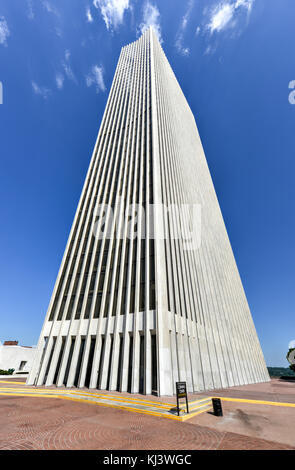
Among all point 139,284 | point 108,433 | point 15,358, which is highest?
point 139,284

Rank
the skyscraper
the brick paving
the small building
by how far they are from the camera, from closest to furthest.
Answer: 1. the brick paving
2. the skyscraper
3. the small building

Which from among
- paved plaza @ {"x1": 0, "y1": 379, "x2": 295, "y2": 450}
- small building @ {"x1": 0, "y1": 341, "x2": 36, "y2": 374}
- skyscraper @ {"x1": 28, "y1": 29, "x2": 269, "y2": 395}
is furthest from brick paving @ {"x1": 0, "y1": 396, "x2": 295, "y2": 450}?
small building @ {"x1": 0, "y1": 341, "x2": 36, "y2": 374}

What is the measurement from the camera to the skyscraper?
15203 millimetres

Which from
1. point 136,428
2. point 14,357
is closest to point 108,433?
point 136,428

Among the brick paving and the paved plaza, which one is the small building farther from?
the brick paving

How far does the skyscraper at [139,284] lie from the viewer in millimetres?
15203

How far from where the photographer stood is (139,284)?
1706cm

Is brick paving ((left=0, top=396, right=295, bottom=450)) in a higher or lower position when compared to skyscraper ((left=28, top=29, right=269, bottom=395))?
lower

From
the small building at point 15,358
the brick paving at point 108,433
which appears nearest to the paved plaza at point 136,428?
the brick paving at point 108,433

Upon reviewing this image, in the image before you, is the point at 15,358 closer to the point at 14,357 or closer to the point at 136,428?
the point at 14,357

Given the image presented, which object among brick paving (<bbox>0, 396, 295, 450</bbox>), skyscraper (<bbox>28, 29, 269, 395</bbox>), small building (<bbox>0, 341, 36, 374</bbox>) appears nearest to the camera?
brick paving (<bbox>0, 396, 295, 450</bbox>)

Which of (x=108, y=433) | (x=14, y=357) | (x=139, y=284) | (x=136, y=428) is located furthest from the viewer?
(x=14, y=357)

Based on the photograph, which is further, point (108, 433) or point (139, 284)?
point (139, 284)
